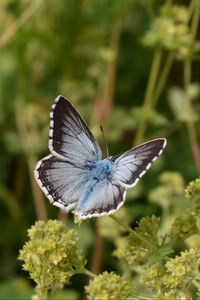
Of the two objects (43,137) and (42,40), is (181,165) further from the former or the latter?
(42,40)

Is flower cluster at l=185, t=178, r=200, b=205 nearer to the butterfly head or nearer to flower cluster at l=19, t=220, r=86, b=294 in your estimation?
the butterfly head

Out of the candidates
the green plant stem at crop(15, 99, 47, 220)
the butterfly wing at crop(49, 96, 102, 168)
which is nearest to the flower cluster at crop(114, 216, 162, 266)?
the butterfly wing at crop(49, 96, 102, 168)

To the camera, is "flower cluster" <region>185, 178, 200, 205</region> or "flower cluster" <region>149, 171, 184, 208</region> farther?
"flower cluster" <region>149, 171, 184, 208</region>

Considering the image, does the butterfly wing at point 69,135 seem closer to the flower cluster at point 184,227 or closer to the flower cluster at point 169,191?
the flower cluster at point 184,227

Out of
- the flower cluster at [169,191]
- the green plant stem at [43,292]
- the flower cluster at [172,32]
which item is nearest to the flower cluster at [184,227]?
the green plant stem at [43,292]

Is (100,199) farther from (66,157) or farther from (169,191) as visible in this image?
(169,191)

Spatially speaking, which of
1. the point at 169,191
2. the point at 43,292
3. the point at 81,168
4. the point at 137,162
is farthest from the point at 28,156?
the point at 137,162
